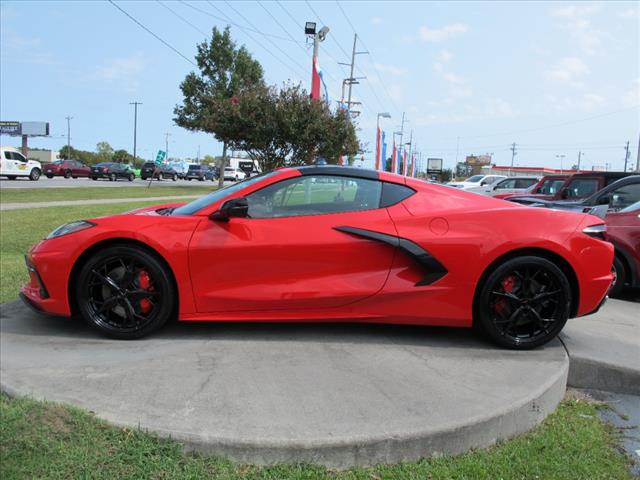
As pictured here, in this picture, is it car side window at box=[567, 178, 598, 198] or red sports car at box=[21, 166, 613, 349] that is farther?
car side window at box=[567, 178, 598, 198]

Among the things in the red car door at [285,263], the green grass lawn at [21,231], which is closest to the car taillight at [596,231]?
the red car door at [285,263]

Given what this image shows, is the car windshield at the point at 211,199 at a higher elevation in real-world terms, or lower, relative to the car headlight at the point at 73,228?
higher

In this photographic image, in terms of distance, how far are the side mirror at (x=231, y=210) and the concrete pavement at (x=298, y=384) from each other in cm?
88

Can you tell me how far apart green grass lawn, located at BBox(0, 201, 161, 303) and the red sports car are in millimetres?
1769

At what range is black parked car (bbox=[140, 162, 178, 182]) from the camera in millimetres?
48438

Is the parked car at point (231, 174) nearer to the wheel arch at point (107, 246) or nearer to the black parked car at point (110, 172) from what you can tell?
the black parked car at point (110, 172)

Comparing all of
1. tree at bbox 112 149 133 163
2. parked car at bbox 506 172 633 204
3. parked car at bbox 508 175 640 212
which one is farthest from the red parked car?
tree at bbox 112 149 133 163

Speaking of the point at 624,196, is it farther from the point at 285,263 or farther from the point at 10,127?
the point at 10,127

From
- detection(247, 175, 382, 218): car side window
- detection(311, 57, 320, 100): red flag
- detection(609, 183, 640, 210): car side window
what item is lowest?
detection(247, 175, 382, 218): car side window

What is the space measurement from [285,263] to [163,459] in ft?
5.31

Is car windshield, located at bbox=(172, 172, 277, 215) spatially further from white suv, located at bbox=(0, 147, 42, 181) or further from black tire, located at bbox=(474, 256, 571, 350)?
white suv, located at bbox=(0, 147, 42, 181)

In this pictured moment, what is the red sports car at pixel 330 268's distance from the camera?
12.3 ft

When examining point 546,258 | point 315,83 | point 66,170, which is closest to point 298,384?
point 546,258

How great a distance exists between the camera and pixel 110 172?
141ft
